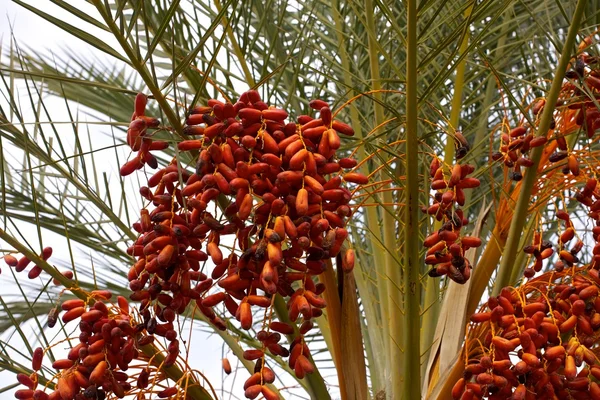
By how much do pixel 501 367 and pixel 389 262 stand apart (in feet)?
2.29

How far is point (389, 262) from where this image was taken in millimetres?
2324

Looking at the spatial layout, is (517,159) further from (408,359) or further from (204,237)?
(204,237)

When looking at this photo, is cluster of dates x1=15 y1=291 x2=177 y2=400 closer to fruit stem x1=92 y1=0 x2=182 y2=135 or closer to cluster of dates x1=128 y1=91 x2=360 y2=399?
cluster of dates x1=128 y1=91 x2=360 y2=399

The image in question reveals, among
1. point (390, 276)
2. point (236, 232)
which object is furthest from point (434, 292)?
point (236, 232)

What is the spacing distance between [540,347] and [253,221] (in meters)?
0.61

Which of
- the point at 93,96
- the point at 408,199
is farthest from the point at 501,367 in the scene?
the point at 93,96

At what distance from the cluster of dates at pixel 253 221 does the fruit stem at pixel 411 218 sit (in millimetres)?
192

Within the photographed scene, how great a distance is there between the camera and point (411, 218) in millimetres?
1678

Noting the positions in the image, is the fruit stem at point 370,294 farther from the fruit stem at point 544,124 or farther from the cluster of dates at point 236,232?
the cluster of dates at point 236,232

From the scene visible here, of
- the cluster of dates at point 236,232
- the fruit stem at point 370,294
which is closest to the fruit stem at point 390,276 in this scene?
the fruit stem at point 370,294

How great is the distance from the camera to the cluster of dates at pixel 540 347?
1660 mm

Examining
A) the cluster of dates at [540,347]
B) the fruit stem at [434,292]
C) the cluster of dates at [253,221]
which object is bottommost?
the cluster of dates at [540,347]

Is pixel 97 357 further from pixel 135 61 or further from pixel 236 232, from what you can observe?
pixel 135 61

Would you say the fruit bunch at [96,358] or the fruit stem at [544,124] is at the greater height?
the fruit stem at [544,124]
